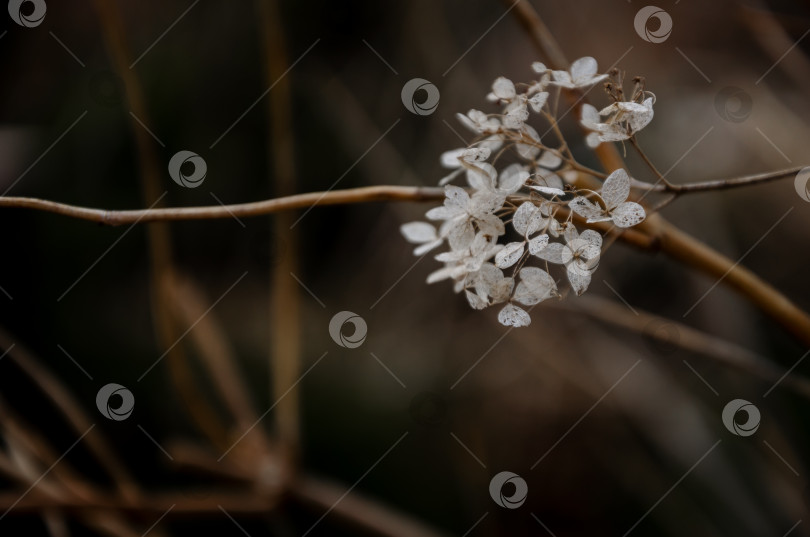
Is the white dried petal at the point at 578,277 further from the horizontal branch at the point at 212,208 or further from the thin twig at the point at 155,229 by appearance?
the thin twig at the point at 155,229

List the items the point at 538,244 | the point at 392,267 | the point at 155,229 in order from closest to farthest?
the point at 538,244 < the point at 155,229 < the point at 392,267

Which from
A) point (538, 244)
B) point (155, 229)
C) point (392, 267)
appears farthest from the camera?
point (392, 267)

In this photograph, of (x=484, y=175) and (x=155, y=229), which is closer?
(x=484, y=175)

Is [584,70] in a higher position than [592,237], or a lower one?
higher

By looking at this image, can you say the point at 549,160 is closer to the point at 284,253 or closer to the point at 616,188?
the point at 616,188

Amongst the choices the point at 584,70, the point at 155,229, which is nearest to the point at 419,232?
the point at 584,70

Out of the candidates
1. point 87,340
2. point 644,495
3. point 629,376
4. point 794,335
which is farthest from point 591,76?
point 87,340

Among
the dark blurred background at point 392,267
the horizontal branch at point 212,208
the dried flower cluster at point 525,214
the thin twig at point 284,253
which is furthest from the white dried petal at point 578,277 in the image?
the dark blurred background at point 392,267

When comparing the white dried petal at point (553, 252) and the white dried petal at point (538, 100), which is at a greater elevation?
the white dried petal at point (538, 100)

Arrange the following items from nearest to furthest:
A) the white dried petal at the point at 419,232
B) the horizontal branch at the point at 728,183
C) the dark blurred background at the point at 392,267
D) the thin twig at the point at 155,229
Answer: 1. the horizontal branch at the point at 728,183
2. the white dried petal at the point at 419,232
3. the thin twig at the point at 155,229
4. the dark blurred background at the point at 392,267
